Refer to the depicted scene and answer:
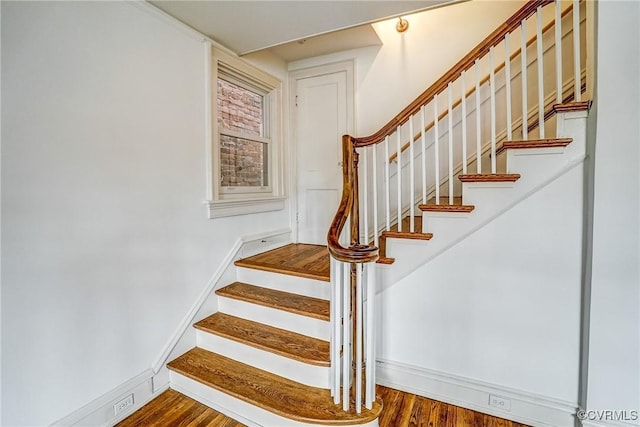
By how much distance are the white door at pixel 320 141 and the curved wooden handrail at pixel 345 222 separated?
1.18 metres

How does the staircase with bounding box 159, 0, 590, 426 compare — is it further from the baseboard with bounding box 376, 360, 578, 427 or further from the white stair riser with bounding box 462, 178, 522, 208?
the baseboard with bounding box 376, 360, 578, 427

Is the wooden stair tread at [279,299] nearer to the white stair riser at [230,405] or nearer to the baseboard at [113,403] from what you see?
the white stair riser at [230,405]

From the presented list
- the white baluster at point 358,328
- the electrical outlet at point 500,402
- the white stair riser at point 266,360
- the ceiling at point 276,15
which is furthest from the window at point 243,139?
the electrical outlet at point 500,402

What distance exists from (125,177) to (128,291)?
27.7 inches

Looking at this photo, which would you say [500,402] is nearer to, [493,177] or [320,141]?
[493,177]

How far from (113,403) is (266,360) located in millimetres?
902

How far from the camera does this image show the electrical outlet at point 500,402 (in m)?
1.86

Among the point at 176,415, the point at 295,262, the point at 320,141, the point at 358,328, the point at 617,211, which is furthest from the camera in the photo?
the point at 320,141

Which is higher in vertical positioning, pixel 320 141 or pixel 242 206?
pixel 320 141

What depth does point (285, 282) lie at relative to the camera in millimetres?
2502

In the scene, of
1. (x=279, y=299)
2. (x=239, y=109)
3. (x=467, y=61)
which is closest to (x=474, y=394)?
(x=279, y=299)

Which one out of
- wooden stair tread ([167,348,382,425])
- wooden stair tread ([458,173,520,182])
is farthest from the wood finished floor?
wooden stair tread ([458,173,520,182])

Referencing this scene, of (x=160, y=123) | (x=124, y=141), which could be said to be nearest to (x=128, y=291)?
(x=124, y=141)

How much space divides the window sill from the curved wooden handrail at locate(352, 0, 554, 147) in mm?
1224
